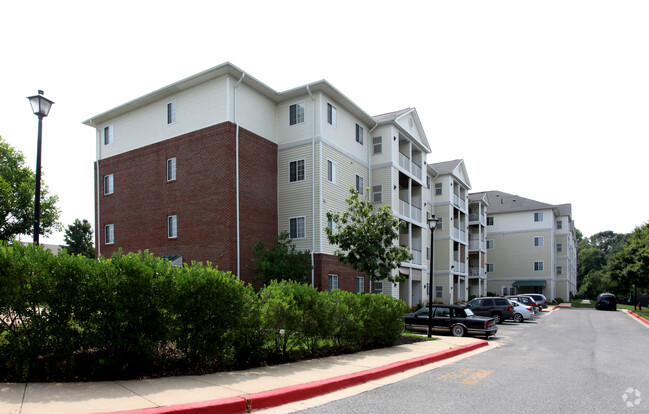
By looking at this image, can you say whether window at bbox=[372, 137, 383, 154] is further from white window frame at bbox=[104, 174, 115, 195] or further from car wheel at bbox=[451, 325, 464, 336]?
white window frame at bbox=[104, 174, 115, 195]

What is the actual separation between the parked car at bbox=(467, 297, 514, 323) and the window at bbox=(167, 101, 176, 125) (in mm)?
20556

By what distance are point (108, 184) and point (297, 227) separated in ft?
41.5

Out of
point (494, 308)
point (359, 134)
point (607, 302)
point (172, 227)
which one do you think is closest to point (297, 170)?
point (359, 134)

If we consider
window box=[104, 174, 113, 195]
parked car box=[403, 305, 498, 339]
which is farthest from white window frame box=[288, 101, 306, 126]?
parked car box=[403, 305, 498, 339]

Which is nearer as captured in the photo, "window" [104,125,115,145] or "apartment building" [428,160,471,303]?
"window" [104,125,115,145]

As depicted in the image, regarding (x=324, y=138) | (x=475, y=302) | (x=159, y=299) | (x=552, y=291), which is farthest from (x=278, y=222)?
(x=552, y=291)

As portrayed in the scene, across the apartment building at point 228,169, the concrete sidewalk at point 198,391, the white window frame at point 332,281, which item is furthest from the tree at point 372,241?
the concrete sidewalk at point 198,391

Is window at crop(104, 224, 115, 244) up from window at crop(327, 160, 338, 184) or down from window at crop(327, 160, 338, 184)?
down

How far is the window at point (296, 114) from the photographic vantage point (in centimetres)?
2577

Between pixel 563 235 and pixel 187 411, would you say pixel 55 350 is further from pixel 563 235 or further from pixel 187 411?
pixel 563 235

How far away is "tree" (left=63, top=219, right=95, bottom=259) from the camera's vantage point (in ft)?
211

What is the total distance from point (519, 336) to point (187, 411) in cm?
1849

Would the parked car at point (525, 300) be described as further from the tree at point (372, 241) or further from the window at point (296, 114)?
the window at point (296, 114)

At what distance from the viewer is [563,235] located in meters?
68.3
